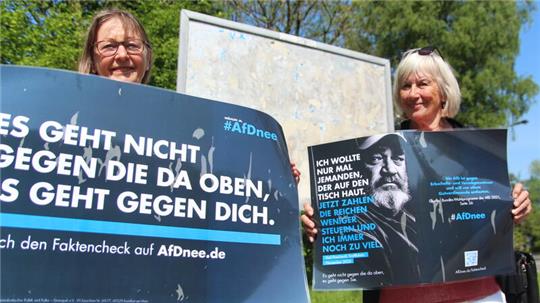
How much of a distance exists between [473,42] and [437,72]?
1479 cm

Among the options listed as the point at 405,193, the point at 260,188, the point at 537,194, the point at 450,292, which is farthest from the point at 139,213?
the point at 537,194

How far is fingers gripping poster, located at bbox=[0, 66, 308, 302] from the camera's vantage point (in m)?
1.15

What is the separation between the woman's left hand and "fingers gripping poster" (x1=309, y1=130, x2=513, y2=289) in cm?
3

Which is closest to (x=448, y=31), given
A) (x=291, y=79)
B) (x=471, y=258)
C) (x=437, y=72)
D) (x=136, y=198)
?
(x=291, y=79)

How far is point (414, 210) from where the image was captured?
5.38 feet

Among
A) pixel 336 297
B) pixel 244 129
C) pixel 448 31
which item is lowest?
pixel 336 297

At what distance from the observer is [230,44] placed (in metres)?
4.35

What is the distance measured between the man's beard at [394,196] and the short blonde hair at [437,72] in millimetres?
527

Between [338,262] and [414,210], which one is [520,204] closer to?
[414,210]

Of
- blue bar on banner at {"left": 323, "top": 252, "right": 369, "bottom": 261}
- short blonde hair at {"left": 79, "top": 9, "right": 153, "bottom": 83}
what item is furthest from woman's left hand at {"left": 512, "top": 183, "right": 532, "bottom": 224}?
short blonde hair at {"left": 79, "top": 9, "right": 153, "bottom": 83}

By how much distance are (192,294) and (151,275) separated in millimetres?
125

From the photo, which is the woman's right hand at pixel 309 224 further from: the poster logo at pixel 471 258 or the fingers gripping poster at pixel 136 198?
the poster logo at pixel 471 258

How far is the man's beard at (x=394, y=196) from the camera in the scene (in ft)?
5.45

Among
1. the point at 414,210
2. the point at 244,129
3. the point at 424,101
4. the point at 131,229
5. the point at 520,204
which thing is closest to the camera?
the point at 131,229
